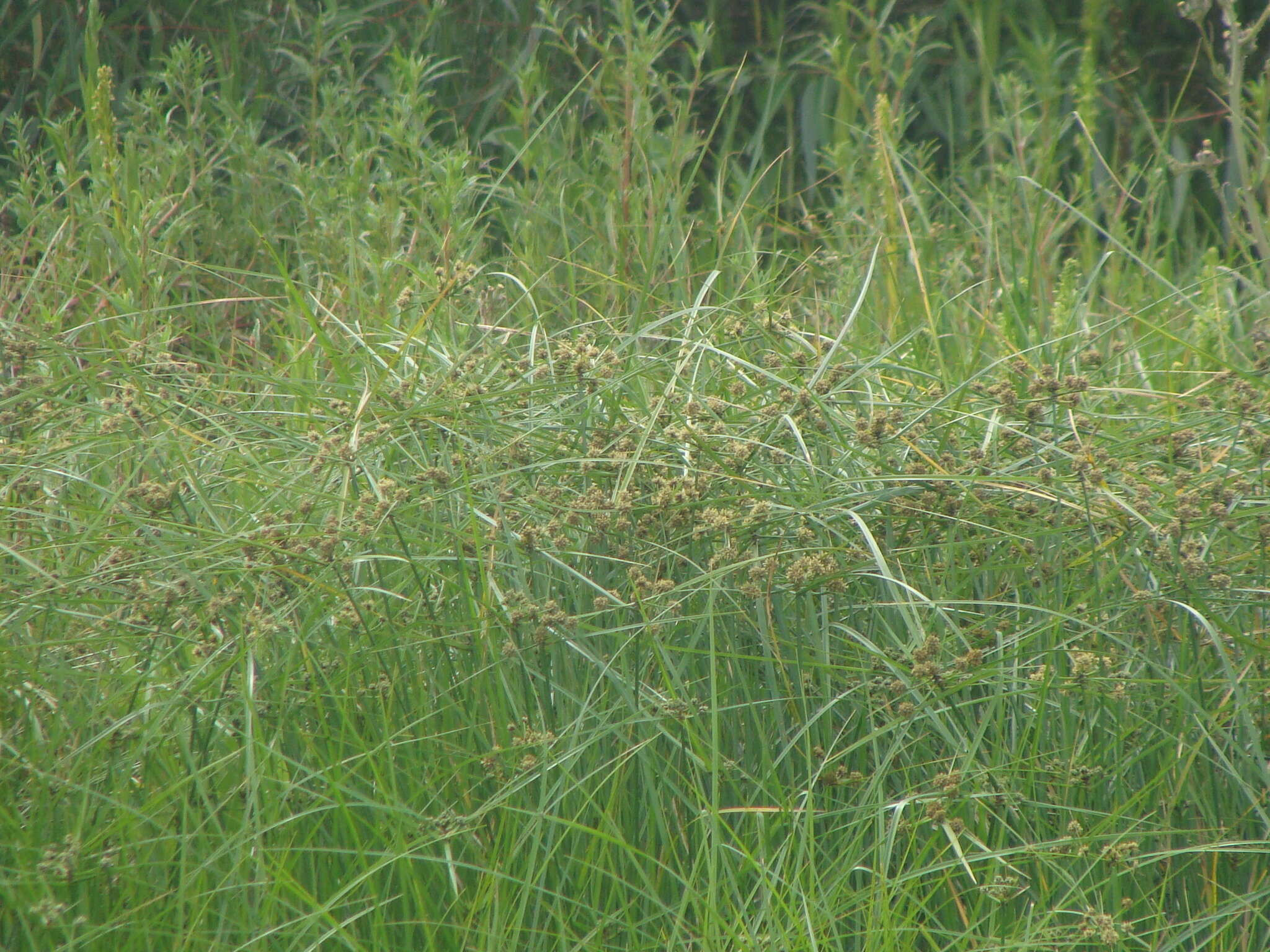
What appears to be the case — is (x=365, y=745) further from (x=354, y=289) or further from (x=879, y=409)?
(x=354, y=289)

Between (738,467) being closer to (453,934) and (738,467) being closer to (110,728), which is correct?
(453,934)

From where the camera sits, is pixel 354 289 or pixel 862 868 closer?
pixel 862 868

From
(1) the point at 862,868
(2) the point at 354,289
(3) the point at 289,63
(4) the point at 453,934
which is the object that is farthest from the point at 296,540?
(3) the point at 289,63

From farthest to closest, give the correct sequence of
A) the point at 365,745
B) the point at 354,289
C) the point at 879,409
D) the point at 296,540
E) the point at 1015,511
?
Result: the point at 354,289 → the point at 879,409 → the point at 1015,511 → the point at 296,540 → the point at 365,745

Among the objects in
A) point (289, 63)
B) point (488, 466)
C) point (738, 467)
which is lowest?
point (289, 63)

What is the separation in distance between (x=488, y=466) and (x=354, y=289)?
1.01m

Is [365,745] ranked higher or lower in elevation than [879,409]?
lower

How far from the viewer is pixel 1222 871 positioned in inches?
71.9

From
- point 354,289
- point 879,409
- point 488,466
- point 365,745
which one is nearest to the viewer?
point 365,745

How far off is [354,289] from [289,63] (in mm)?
2688

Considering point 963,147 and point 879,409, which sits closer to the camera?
point 879,409

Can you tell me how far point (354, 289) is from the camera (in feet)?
10.00

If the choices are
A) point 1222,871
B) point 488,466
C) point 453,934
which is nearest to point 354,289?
point 488,466

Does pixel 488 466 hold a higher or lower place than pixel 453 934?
higher
